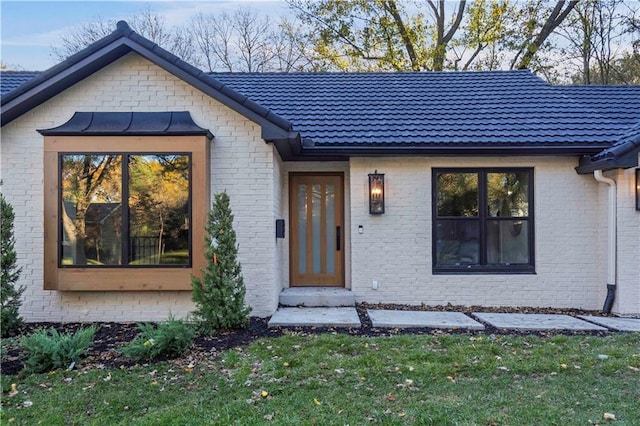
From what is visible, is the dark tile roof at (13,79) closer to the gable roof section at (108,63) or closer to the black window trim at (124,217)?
the gable roof section at (108,63)

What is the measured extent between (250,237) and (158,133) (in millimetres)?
2034

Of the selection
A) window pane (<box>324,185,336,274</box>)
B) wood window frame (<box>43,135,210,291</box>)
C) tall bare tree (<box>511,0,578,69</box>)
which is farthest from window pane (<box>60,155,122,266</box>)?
tall bare tree (<box>511,0,578,69</box>)

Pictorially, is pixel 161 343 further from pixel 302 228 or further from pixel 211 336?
pixel 302 228

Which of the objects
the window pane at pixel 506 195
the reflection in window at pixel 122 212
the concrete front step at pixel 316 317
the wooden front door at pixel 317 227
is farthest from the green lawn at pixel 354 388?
the wooden front door at pixel 317 227

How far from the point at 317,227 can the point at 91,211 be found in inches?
152

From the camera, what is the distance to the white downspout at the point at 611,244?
691 centimetres

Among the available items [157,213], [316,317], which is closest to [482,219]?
[316,317]

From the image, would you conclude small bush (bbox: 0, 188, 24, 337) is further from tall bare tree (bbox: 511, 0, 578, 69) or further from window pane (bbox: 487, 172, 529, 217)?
tall bare tree (bbox: 511, 0, 578, 69)

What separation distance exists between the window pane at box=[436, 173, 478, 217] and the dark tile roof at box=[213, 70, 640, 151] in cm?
67

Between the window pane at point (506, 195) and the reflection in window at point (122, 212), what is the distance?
5180 mm

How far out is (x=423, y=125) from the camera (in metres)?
7.81

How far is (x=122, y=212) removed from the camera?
6078 millimetres

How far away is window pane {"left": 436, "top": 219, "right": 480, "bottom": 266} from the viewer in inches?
296

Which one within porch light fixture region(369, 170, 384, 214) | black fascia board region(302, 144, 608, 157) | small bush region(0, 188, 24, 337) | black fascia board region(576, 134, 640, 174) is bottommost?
small bush region(0, 188, 24, 337)
